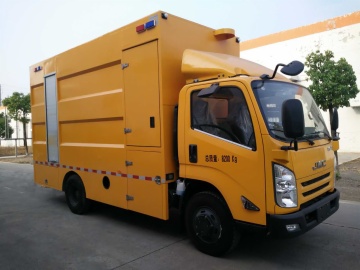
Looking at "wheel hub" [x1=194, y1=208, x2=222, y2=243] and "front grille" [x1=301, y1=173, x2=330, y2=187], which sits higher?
"front grille" [x1=301, y1=173, x2=330, y2=187]

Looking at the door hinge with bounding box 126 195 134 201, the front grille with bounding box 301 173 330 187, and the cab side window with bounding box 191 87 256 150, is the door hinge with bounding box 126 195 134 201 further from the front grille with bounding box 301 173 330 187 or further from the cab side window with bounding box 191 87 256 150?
the front grille with bounding box 301 173 330 187

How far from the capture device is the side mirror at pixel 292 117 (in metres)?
3.30

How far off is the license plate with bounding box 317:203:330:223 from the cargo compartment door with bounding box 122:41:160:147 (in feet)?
7.31

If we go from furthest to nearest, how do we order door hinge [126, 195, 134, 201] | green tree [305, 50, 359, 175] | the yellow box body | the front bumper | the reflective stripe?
green tree [305, 50, 359, 175]
door hinge [126, 195, 134, 201]
the reflective stripe
the yellow box body
the front bumper

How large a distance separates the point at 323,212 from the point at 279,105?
141cm

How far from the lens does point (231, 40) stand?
589 centimetres

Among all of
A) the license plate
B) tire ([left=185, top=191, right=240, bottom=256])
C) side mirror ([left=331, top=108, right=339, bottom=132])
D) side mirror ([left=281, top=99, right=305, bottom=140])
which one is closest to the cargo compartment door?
tire ([left=185, top=191, right=240, bottom=256])

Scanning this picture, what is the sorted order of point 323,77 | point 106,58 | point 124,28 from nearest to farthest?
1. point 124,28
2. point 106,58
3. point 323,77

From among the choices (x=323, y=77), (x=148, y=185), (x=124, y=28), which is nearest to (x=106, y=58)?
(x=124, y=28)

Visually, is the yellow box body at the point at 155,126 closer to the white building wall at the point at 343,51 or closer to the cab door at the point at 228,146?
the cab door at the point at 228,146

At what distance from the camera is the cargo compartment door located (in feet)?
15.3

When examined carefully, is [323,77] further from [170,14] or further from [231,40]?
[170,14]

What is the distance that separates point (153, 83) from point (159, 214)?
1.87 meters

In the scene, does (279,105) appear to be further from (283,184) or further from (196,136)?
(196,136)
